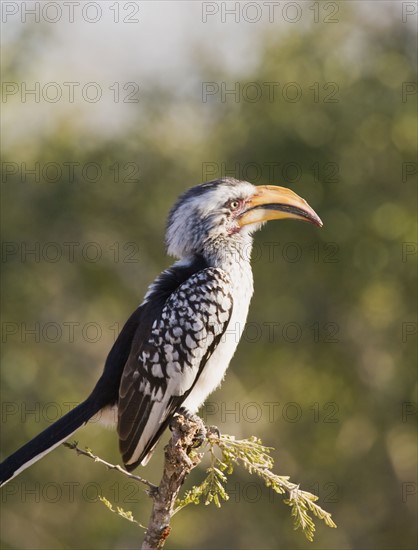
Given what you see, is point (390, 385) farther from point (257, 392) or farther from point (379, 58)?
point (379, 58)

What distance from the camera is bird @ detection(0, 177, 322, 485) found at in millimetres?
5203

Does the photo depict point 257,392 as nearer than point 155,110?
Yes

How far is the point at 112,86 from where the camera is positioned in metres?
14.9

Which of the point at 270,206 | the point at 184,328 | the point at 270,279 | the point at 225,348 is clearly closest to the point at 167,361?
the point at 184,328

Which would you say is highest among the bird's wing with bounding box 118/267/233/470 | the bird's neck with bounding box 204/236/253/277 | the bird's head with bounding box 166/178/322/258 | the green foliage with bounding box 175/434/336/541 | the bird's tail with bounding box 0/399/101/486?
the bird's head with bounding box 166/178/322/258

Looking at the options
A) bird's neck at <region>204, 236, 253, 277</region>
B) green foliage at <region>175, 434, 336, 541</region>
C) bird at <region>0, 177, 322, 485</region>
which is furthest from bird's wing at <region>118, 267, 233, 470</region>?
green foliage at <region>175, 434, 336, 541</region>

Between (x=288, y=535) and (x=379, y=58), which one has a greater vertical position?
(x=379, y=58)

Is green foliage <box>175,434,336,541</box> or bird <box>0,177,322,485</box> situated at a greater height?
bird <box>0,177,322,485</box>

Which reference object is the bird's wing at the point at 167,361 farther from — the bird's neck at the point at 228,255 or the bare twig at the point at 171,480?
the bare twig at the point at 171,480

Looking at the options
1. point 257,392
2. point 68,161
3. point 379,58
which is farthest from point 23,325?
point 379,58

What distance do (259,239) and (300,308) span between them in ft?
3.27

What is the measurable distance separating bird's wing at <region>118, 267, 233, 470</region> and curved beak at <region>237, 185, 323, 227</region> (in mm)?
558

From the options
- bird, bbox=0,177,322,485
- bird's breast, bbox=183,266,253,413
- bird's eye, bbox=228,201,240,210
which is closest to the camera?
bird, bbox=0,177,322,485

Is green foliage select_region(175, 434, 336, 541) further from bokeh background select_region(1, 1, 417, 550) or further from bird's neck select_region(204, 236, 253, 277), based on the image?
bokeh background select_region(1, 1, 417, 550)
